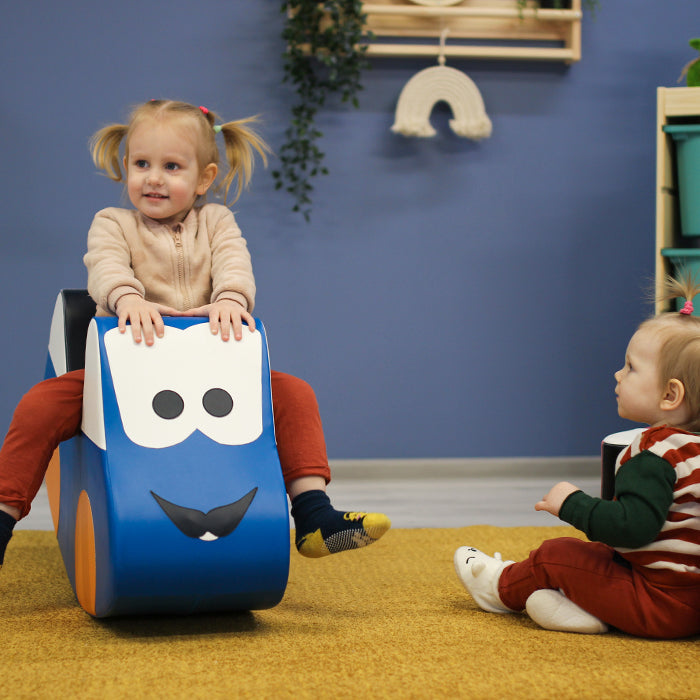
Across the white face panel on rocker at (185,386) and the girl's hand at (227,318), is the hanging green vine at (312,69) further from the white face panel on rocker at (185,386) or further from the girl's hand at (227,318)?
the white face panel on rocker at (185,386)

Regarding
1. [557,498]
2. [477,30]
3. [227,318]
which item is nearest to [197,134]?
[227,318]

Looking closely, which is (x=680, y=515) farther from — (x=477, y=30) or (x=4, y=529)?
(x=477, y=30)

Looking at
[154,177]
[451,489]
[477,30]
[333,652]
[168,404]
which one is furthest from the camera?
[477,30]

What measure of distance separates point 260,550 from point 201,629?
0.51ft

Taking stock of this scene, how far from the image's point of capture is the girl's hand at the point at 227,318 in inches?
45.9

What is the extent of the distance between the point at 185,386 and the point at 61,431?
0.63 feet

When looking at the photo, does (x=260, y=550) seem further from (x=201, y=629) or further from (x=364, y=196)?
(x=364, y=196)

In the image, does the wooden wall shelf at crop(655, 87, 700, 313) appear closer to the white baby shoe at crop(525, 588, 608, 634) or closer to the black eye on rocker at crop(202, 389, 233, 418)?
the white baby shoe at crop(525, 588, 608, 634)

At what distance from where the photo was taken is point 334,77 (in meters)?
2.29

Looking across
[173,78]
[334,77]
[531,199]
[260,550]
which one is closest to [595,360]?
[531,199]

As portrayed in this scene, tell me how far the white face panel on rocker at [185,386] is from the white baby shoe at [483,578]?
353 mm

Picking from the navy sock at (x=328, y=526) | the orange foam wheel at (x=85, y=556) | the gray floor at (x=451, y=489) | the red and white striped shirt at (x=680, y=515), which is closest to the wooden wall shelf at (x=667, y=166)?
the gray floor at (x=451, y=489)

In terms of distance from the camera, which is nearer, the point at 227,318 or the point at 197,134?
the point at 227,318

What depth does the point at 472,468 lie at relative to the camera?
247cm
